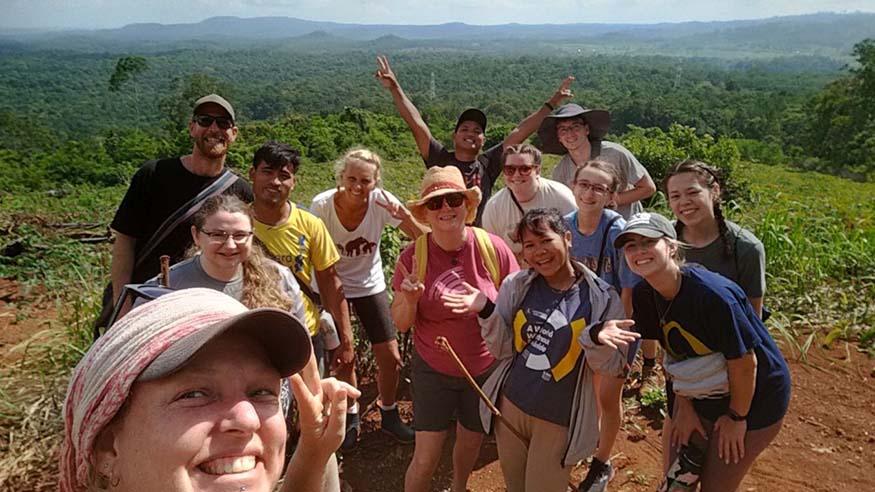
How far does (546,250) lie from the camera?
2.22 meters

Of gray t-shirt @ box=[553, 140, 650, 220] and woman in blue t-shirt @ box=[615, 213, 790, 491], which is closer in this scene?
woman in blue t-shirt @ box=[615, 213, 790, 491]

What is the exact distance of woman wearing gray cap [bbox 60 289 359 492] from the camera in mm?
820

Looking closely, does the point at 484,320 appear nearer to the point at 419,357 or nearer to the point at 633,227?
the point at 419,357

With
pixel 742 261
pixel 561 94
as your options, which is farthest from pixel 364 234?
pixel 561 94

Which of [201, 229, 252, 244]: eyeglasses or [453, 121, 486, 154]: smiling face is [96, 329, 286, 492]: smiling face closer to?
[201, 229, 252, 244]: eyeglasses

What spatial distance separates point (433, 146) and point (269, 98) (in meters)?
82.8

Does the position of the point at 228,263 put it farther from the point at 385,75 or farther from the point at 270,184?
the point at 385,75

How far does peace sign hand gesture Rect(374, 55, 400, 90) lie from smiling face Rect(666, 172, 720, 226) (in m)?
2.25

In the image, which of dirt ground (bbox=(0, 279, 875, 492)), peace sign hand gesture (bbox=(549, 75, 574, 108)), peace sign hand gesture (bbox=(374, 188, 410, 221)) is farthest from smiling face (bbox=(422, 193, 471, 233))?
peace sign hand gesture (bbox=(549, 75, 574, 108))

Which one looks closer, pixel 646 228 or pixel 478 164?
pixel 646 228

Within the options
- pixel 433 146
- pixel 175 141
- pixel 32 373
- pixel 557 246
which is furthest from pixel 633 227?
pixel 175 141

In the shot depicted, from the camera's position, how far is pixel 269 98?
268ft

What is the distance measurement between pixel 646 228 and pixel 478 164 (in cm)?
182

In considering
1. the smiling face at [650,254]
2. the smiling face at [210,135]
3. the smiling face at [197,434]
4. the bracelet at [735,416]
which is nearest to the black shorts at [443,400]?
the smiling face at [650,254]
